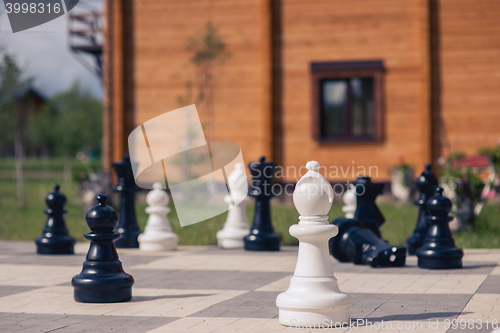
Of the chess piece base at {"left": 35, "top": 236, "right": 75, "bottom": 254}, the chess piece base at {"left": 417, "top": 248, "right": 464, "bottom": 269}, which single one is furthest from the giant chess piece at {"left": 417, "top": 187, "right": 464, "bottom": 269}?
the chess piece base at {"left": 35, "top": 236, "right": 75, "bottom": 254}

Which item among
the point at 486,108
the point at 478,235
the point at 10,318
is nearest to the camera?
the point at 10,318

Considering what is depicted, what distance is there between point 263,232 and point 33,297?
3.78 metres

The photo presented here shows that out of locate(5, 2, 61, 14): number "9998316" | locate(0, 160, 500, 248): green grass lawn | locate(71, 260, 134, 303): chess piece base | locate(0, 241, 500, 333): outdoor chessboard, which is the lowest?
locate(0, 160, 500, 248): green grass lawn

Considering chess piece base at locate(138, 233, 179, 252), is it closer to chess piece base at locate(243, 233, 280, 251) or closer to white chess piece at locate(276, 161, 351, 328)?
chess piece base at locate(243, 233, 280, 251)

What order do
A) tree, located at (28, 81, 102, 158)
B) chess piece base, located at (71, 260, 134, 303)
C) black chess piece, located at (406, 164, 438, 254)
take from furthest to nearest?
tree, located at (28, 81, 102, 158), black chess piece, located at (406, 164, 438, 254), chess piece base, located at (71, 260, 134, 303)

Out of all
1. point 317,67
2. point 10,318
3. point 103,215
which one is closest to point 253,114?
point 317,67

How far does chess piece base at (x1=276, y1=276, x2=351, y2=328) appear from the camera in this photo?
404cm

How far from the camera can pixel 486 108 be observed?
1407 cm

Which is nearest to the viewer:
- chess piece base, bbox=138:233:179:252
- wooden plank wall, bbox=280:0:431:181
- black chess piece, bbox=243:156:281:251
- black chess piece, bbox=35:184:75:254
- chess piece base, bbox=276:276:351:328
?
chess piece base, bbox=276:276:351:328

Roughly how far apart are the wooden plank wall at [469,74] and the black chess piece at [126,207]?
322 inches

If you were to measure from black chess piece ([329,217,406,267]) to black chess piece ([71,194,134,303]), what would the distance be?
9.03ft

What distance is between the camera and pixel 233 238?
879 cm

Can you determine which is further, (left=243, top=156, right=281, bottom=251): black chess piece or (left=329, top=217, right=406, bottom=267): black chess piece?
(left=243, top=156, right=281, bottom=251): black chess piece

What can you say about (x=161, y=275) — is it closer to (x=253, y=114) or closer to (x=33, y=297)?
(x=33, y=297)
